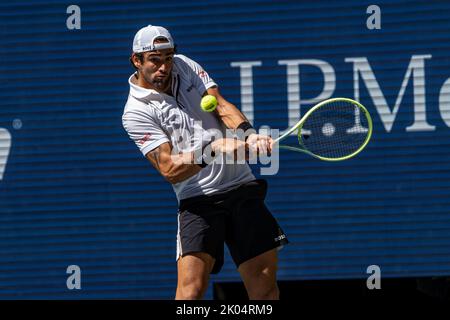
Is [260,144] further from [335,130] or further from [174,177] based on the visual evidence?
[335,130]

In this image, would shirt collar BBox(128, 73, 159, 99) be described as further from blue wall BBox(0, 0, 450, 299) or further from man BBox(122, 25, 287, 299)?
blue wall BBox(0, 0, 450, 299)

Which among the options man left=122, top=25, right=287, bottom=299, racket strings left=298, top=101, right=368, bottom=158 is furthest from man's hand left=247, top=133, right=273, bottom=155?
racket strings left=298, top=101, right=368, bottom=158

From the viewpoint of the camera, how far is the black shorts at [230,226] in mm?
6426

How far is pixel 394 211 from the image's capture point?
Answer: 30.9 ft

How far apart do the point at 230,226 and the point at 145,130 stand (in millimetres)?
813

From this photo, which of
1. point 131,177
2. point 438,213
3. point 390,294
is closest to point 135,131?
point 131,177

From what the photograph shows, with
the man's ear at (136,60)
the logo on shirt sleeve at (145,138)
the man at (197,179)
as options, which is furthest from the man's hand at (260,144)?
the man's ear at (136,60)

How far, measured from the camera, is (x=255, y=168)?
956 cm

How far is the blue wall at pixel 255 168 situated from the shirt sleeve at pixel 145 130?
3169 millimetres

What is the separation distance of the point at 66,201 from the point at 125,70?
1.36 meters

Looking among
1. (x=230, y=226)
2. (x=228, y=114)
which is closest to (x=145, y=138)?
(x=228, y=114)

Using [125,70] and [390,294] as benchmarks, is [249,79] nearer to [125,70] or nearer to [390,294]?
[125,70]

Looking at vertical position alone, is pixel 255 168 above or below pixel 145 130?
below

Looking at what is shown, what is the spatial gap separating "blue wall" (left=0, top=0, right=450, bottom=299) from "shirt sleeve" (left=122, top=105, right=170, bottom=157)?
3169 mm
